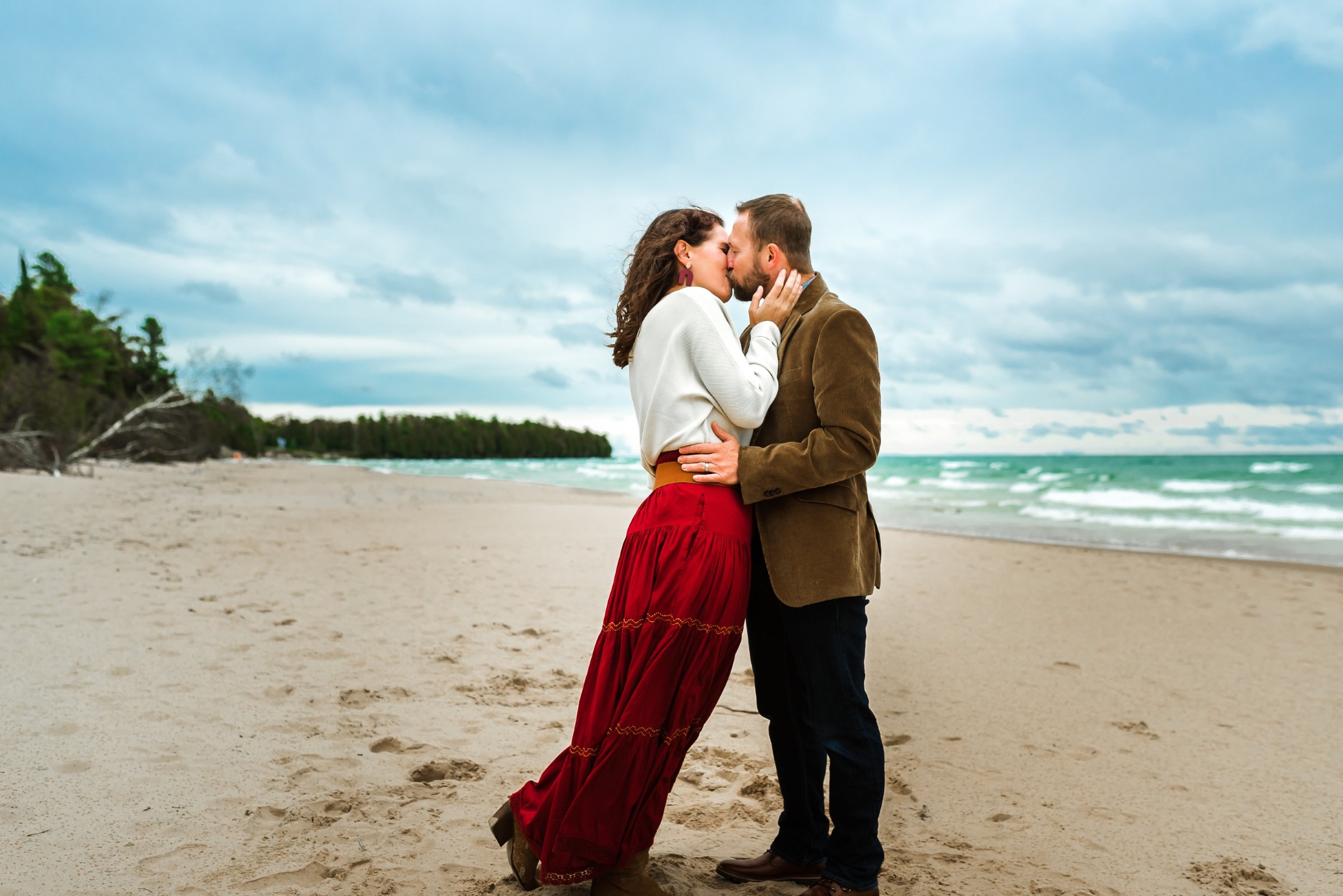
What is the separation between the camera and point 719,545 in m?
2.23

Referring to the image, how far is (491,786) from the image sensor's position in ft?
10.8

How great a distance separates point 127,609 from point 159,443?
31856 mm

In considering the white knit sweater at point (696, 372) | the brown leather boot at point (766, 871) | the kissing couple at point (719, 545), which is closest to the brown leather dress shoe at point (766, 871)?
the brown leather boot at point (766, 871)

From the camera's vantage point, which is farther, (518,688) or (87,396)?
(87,396)

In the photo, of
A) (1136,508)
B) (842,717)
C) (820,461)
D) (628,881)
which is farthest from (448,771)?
(1136,508)

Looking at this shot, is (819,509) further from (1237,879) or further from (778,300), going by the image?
(1237,879)

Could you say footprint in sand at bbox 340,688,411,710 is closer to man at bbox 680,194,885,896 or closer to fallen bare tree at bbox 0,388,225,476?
man at bbox 680,194,885,896

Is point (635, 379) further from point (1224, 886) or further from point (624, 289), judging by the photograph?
point (1224, 886)

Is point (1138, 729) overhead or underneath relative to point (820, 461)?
underneath

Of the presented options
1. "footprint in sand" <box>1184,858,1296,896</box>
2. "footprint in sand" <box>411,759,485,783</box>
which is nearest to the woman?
"footprint in sand" <box>411,759,485,783</box>

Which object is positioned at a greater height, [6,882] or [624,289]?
[624,289]

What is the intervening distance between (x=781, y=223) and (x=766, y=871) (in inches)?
80.6

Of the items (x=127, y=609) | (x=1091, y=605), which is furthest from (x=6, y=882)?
(x=1091, y=605)

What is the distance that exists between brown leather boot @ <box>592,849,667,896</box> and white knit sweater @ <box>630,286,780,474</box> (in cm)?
112
